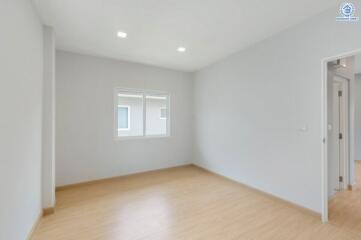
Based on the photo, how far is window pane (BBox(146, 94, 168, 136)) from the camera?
15.4ft

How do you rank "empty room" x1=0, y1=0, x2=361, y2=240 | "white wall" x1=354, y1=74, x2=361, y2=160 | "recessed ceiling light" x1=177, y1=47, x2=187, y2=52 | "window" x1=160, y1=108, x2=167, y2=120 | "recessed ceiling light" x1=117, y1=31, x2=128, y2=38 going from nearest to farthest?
"empty room" x1=0, y1=0, x2=361, y2=240, "recessed ceiling light" x1=117, y1=31, x2=128, y2=38, "recessed ceiling light" x1=177, y1=47, x2=187, y2=52, "window" x1=160, y1=108, x2=167, y2=120, "white wall" x1=354, y1=74, x2=361, y2=160

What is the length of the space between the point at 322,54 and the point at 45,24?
12.9 feet

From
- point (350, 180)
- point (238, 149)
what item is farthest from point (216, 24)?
point (350, 180)

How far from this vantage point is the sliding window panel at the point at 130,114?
172 inches

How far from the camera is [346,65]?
3.19 metres

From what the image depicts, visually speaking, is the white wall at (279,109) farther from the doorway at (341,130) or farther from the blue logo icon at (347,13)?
the doorway at (341,130)

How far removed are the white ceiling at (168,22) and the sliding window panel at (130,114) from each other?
112 cm

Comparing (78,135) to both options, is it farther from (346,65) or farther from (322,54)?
(346,65)

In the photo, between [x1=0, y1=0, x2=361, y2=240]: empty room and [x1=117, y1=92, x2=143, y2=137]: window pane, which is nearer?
[x1=0, y1=0, x2=361, y2=240]: empty room

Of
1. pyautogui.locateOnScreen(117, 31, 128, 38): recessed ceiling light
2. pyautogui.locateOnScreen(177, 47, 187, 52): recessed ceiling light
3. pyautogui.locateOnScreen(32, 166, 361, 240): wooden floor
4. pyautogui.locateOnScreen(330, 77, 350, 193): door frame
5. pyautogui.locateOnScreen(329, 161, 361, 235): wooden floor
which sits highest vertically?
pyautogui.locateOnScreen(177, 47, 187, 52): recessed ceiling light

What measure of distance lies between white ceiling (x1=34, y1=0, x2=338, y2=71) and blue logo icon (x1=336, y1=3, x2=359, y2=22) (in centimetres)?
14

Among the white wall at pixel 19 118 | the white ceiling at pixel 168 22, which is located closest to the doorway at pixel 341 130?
the white ceiling at pixel 168 22

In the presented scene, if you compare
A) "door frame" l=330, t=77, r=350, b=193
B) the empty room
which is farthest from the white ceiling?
"door frame" l=330, t=77, r=350, b=193

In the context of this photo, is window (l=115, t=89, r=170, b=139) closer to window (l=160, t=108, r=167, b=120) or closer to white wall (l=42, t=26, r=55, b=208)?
window (l=160, t=108, r=167, b=120)
